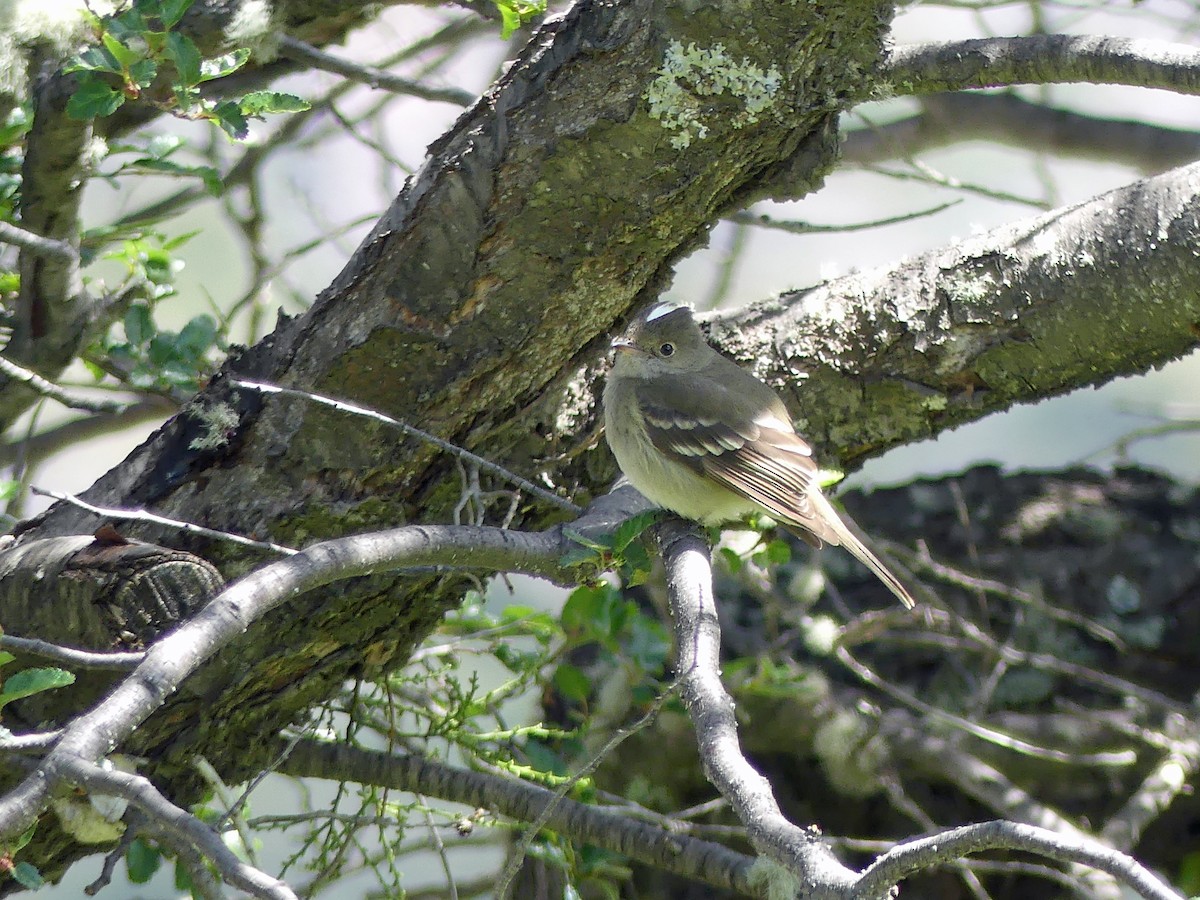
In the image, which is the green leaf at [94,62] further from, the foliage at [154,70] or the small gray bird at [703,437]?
the small gray bird at [703,437]

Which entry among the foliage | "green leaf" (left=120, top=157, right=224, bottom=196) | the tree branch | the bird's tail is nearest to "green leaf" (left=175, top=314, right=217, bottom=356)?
"green leaf" (left=120, top=157, right=224, bottom=196)

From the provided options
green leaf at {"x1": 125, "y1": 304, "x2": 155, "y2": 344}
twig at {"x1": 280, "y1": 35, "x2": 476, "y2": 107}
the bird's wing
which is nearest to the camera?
green leaf at {"x1": 125, "y1": 304, "x2": 155, "y2": 344}

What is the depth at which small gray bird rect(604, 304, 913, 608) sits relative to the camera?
3.29 meters

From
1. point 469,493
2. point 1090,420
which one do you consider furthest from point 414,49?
point 1090,420

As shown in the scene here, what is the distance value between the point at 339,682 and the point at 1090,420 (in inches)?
184

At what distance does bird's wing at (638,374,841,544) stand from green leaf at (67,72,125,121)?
1.74 m

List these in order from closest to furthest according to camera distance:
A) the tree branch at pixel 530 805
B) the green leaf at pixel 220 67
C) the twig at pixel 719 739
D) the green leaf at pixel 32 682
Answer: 1. the twig at pixel 719 739
2. the green leaf at pixel 32 682
3. the green leaf at pixel 220 67
4. the tree branch at pixel 530 805

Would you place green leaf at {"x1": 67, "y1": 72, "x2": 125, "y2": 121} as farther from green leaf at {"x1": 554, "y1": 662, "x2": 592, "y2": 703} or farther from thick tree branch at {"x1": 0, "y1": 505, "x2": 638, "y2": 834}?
green leaf at {"x1": 554, "y1": 662, "x2": 592, "y2": 703}

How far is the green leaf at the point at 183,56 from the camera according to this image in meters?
2.33

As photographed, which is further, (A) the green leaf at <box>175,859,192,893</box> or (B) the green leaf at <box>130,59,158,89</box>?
(A) the green leaf at <box>175,859,192,893</box>

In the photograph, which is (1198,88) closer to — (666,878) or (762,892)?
(762,892)

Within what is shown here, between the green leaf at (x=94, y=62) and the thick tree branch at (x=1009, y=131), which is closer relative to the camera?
Result: the green leaf at (x=94, y=62)

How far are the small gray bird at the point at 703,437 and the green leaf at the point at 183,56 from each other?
1.24 m

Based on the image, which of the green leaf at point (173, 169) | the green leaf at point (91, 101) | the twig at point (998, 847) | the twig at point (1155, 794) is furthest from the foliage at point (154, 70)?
the twig at point (1155, 794)
